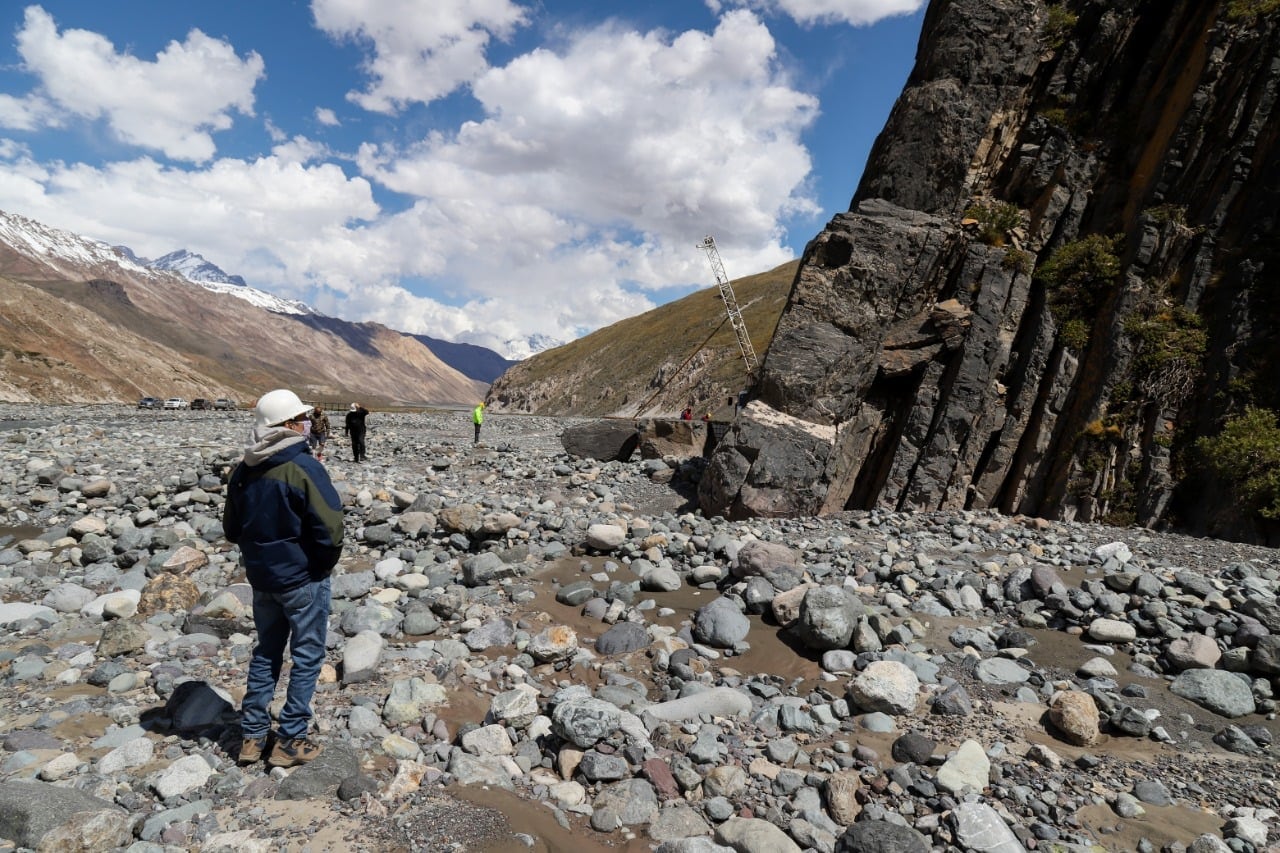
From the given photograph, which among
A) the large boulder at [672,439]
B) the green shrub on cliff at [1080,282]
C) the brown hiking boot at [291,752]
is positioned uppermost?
the green shrub on cliff at [1080,282]

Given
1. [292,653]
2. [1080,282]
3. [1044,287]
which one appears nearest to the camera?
[292,653]

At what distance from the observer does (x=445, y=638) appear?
8344 mm

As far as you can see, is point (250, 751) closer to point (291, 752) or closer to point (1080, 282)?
point (291, 752)

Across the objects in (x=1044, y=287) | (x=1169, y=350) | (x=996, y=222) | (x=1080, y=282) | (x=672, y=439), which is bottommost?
(x=672, y=439)

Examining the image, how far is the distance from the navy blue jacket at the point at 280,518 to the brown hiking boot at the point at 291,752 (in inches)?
51.5

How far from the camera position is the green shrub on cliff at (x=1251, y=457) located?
12125 mm

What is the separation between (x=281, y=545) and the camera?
17.0 feet

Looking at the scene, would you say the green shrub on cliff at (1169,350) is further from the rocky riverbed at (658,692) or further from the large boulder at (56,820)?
the large boulder at (56,820)

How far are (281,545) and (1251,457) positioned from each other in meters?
17.3

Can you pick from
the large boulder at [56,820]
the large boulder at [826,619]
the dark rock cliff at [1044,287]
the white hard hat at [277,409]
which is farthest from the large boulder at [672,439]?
the large boulder at [56,820]

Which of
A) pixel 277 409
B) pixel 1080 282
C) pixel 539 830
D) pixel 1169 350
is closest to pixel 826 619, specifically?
pixel 539 830

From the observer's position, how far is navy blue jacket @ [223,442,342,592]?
16.9 ft

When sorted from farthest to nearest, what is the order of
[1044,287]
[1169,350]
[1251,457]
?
[1044,287], [1169,350], [1251,457]

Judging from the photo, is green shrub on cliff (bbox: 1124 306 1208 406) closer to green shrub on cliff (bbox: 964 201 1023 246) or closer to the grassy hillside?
green shrub on cliff (bbox: 964 201 1023 246)
